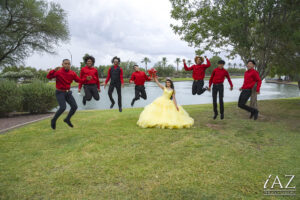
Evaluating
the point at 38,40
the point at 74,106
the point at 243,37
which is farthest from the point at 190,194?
the point at 38,40

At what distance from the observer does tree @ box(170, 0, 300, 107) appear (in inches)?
447

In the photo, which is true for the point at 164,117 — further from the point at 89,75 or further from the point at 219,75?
the point at 89,75

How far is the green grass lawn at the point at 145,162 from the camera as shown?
5.27 metres

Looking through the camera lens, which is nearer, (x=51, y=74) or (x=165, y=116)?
(x=51, y=74)

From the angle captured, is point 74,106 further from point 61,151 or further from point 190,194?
point 190,194

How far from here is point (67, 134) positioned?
10375mm

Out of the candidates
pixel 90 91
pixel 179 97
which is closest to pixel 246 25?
pixel 90 91

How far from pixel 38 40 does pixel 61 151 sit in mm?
20865

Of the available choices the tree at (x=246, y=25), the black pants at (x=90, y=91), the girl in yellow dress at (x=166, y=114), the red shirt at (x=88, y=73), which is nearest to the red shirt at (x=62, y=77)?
the red shirt at (x=88, y=73)

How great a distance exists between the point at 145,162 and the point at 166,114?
431cm

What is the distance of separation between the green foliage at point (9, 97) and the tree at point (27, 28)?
760 cm

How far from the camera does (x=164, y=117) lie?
10773mm

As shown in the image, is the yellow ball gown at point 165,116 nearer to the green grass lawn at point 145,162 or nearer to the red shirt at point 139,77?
the green grass lawn at point 145,162

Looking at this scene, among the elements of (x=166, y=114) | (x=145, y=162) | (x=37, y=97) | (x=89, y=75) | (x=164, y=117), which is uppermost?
(x=89, y=75)
